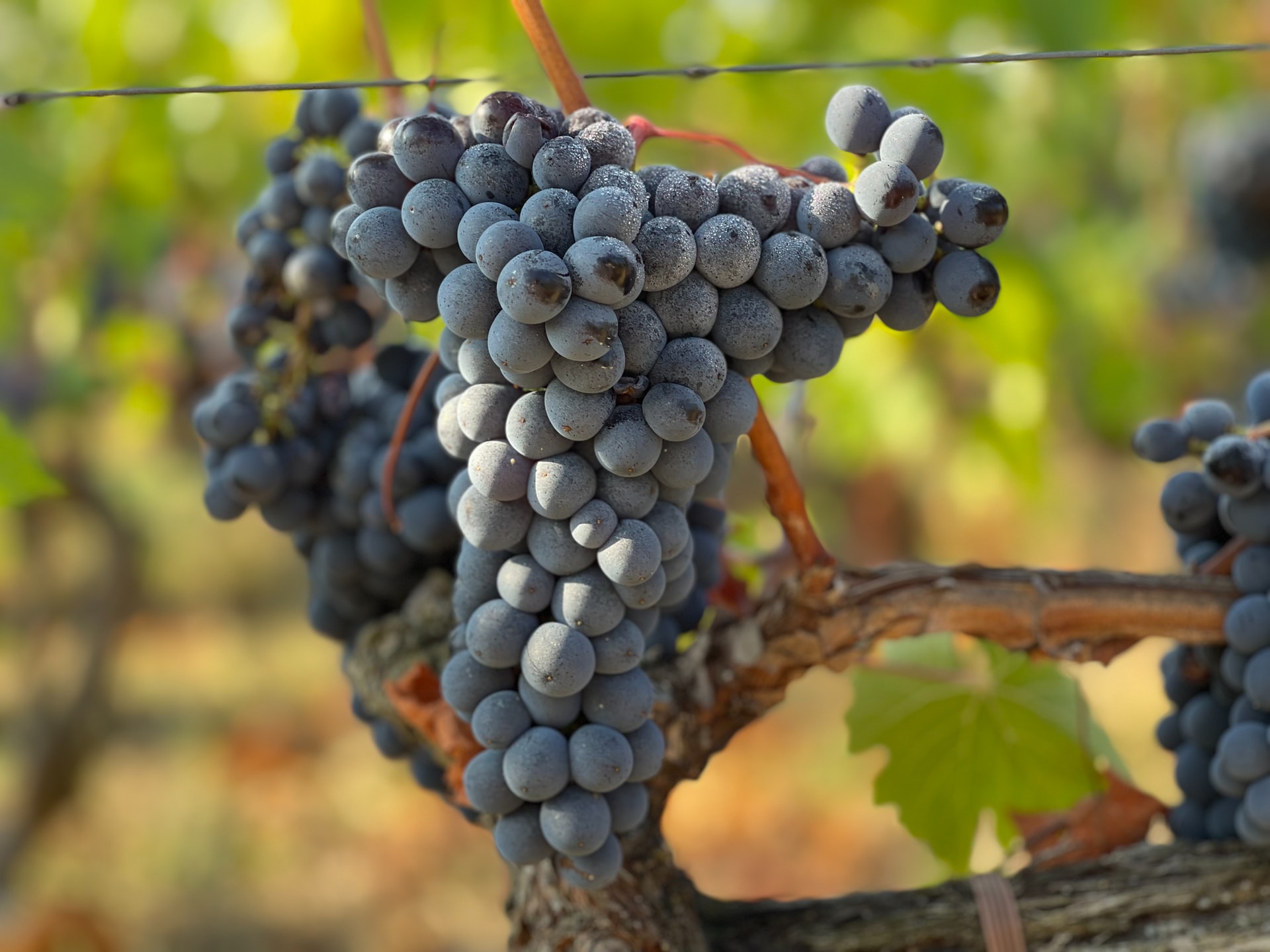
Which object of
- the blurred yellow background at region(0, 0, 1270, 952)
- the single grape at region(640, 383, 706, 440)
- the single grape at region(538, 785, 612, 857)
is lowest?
the single grape at region(538, 785, 612, 857)

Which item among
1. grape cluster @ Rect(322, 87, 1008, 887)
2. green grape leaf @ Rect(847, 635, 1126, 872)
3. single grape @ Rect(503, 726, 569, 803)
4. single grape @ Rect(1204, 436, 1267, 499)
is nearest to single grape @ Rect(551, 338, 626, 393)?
grape cluster @ Rect(322, 87, 1008, 887)

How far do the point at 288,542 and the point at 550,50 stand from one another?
17.1 feet

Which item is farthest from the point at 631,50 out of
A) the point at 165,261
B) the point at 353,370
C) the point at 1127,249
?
the point at 1127,249

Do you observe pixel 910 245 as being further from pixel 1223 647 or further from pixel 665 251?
pixel 1223 647

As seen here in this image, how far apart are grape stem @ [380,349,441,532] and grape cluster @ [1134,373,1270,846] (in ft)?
1.75

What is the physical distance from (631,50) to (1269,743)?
1520mm

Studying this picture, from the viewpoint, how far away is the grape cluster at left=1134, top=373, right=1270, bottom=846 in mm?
812

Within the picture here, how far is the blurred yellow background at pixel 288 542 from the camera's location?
6.44 feet

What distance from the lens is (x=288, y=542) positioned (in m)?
5.61

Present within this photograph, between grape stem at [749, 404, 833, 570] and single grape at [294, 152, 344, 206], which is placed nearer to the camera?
grape stem at [749, 404, 833, 570]

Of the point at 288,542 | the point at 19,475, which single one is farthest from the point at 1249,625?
the point at 288,542

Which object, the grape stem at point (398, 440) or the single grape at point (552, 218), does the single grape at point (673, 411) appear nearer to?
the single grape at point (552, 218)

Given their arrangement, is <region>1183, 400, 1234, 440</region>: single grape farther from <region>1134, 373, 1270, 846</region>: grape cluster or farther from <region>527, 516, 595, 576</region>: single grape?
<region>527, 516, 595, 576</region>: single grape

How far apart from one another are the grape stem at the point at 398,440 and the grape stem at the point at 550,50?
19cm
